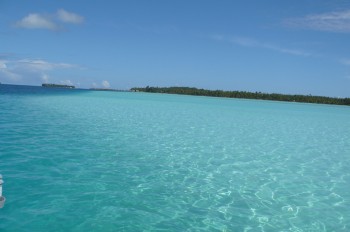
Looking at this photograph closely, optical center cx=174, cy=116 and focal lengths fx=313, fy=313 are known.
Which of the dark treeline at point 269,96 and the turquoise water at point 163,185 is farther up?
the dark treeline at point 269,96

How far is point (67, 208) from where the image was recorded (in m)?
4.68

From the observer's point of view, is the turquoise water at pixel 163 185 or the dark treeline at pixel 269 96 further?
the dark treeline at pixel 269 96

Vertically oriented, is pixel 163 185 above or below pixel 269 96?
below

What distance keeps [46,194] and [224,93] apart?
273 feet

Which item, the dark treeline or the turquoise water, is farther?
the dark treeline

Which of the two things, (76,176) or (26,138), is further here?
(26,138)

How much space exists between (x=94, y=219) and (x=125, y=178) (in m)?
1.90

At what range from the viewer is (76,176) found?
6184 millimetres

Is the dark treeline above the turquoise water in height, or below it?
above

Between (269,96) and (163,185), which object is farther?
(269,96)

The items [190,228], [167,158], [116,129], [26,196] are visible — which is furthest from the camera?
[116,129]

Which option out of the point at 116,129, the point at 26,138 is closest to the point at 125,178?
the point at 26,138

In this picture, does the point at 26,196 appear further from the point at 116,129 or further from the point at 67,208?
the point at 116,129

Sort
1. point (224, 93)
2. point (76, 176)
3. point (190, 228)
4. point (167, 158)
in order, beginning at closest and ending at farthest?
point (190, 228)
point (76, 176)
point (167, 158)
point (224, 93)
